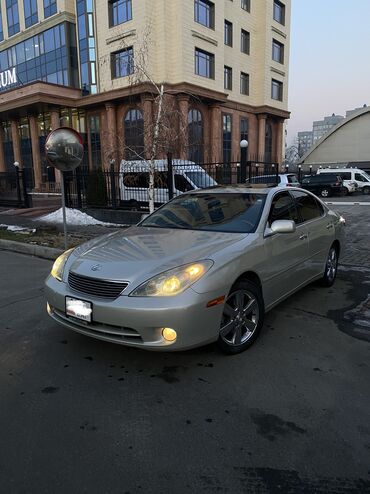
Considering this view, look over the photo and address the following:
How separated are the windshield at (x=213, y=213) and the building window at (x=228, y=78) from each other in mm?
33060

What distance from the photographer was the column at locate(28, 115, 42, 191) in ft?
118

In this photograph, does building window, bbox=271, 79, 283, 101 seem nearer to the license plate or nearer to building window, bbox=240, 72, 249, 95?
building window, bbox=240, 72, 249, 95

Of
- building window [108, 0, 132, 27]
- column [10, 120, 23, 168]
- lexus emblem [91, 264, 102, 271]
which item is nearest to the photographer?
lexus emblem [91, 264, 102, 271]

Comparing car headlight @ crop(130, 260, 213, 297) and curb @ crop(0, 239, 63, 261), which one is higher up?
car headlight @ crop(130, 260, 213, 297)

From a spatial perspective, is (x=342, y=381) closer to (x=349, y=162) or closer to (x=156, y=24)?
(x=156, y=24)

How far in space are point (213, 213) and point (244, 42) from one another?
37904 mm

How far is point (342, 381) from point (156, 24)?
3030 cm

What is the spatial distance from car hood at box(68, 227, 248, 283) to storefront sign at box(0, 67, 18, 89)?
42058mm

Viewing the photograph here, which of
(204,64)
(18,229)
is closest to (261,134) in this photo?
(204,64)

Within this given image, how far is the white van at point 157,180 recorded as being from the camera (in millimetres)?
14211

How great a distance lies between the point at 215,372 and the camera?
3.51m

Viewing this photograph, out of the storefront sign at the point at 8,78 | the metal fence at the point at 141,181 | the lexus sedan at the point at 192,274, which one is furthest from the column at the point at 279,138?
the lexus sedan at the point at 192,274

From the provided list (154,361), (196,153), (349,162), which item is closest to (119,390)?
(154,361)

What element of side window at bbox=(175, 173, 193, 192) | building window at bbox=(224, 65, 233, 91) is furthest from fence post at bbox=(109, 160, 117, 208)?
building window at bbox=(224, 65, 233, 91)
